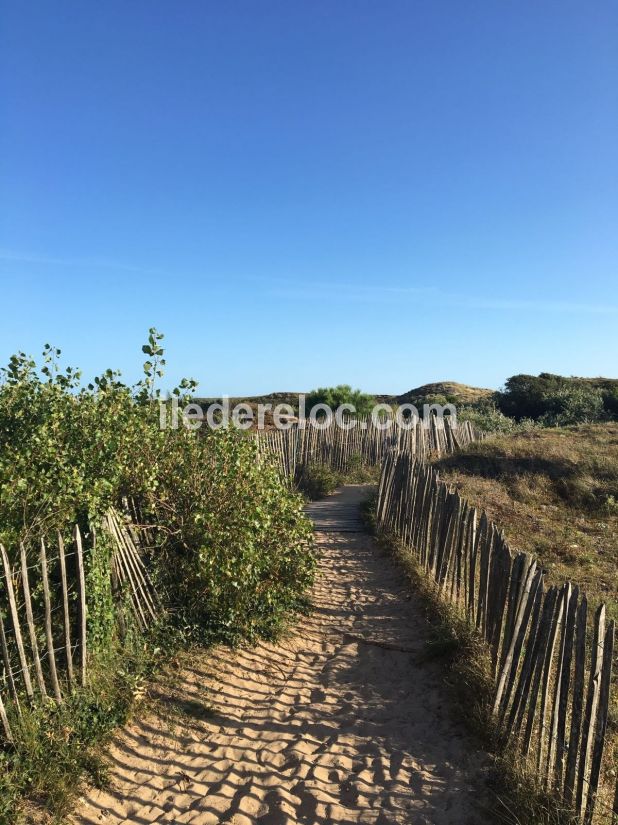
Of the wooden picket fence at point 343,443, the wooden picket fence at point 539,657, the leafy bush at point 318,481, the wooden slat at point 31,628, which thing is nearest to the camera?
the wooden picket fence at point 539,657

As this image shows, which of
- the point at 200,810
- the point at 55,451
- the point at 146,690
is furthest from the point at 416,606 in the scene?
the point at 55,451

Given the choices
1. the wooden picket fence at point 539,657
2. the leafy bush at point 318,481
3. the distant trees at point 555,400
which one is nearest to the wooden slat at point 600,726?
the wooden picket fence at point 539,657

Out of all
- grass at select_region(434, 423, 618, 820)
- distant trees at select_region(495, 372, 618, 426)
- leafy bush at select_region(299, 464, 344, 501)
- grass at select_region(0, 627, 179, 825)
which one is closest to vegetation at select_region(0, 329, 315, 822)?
grass at select_region(0, 627, 179, 825)

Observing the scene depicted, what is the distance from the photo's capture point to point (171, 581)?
5.25 m

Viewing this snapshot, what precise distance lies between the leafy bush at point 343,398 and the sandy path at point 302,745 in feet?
66.8

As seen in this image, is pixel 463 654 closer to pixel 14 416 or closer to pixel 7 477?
pixel 7 477

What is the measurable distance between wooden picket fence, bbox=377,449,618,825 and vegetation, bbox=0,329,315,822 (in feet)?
6.03

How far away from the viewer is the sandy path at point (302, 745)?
131 inches

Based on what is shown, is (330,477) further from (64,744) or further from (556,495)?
(64,744)

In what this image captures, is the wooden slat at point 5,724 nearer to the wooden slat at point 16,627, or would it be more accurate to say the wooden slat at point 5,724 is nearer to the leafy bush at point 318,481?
the wooden slat at point 16,627

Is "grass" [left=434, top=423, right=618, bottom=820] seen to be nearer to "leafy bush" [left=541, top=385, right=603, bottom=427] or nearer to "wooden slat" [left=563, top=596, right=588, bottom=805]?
"wooden slat" [left=563, top=596, right=588, bottom=805]

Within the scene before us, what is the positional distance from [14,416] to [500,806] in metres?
4.75

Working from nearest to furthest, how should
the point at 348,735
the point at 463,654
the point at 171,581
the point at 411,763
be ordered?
1. the point at 411,763
2. the point at 348,735
3. the point at 463,654
4. the point at 171,581

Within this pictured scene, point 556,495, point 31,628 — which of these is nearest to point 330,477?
point 556,495
